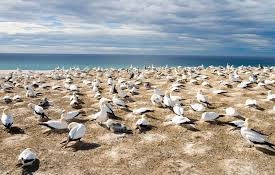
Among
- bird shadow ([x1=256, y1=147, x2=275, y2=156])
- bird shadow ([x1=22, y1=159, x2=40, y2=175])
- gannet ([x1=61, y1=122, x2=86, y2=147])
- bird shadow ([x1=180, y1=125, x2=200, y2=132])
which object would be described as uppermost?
gannet ([x1=61, y1=122, x2=86, y2=147])

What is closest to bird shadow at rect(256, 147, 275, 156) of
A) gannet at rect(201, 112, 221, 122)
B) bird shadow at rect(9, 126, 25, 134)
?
gannet at rect(201, 112, 221, 122)

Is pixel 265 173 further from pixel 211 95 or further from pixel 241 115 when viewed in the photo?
pixel 211 95

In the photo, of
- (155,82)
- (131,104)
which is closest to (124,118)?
(131,104)

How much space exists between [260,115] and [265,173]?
9.53 meters

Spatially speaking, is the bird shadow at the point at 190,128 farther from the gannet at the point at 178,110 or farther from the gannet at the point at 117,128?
the gannet at the point at 117,128

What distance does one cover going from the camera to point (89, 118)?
2866 centimetres

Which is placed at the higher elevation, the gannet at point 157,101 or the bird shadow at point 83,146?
the gannet at point 157,101

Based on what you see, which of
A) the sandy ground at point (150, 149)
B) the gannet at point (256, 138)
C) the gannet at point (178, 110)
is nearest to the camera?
the sandy ground at point (150, 149)

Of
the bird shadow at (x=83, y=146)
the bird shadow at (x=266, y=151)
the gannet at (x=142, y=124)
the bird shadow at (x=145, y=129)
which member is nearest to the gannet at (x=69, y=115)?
the bird shadow at (x=83, y=146)

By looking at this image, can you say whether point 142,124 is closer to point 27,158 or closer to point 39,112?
point 27,158

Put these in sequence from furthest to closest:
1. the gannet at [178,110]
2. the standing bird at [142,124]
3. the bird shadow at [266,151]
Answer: the gannet at [178,110]
the standing bird at [142,124]
the bird shadow at [266,151]

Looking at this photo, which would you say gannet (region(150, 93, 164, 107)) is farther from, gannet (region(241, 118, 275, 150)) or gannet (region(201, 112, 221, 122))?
gannet (region(241, 118, 275, 150))

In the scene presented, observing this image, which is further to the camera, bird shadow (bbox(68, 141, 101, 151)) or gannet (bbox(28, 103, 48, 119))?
gannet (bbox(28, 103, 48, 119))

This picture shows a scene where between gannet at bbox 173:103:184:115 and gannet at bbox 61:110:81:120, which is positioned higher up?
gannet at bbox 173:103:184:115
